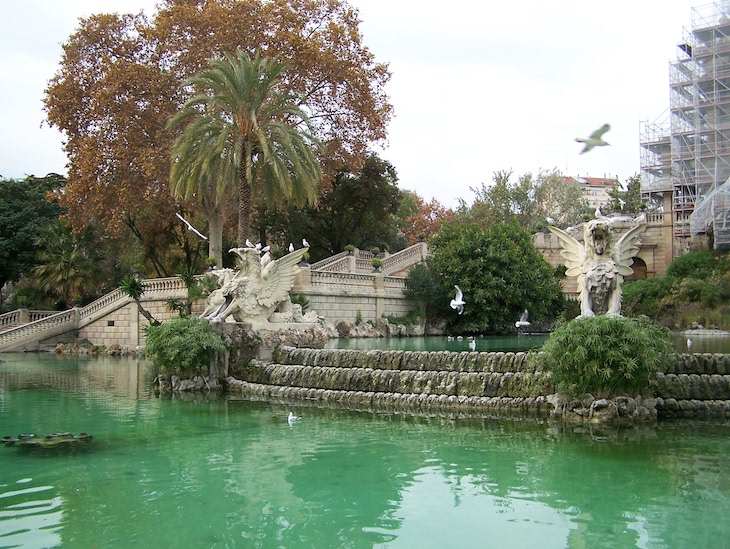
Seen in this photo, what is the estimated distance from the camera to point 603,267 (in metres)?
13.3

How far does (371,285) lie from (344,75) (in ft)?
32.9

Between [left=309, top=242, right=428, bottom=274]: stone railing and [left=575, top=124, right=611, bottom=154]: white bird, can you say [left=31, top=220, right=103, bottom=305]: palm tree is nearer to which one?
[left=309, top=242, right=428, bottom=274]: stone railing

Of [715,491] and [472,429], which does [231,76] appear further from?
[715,491]

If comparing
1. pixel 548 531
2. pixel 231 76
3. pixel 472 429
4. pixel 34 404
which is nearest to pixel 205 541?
pixel 548 531

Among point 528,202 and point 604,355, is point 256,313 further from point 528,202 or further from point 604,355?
point 528,202

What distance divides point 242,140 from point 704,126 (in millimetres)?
25350

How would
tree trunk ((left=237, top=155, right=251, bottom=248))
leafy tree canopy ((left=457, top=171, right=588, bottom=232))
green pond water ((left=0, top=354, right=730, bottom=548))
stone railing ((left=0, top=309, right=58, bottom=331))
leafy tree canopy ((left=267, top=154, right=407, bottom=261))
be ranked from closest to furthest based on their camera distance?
green pond water ((left=0, top=354, right=730, bottom=548)), tree trunk ((left=237, top=155, right=251, bottom=248)), stone railing ((left=0, top=309, right=58, bottom=331)), leafy tree canopy ((left=267, top=154, right=407, bottom=261)), leafy tree canopy ((left=457, top=171, right=588, bottom=232))

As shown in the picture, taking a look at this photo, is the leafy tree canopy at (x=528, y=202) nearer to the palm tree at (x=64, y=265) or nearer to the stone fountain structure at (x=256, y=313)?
the palm tree at (x=64, y=265)

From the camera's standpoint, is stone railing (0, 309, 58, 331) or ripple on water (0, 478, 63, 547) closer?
ripple on water (0, 478, 63, 547)

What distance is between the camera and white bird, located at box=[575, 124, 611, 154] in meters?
9.02

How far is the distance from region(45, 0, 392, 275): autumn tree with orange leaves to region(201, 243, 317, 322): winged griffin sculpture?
13.2 meters

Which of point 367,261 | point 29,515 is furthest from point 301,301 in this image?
point 29,515

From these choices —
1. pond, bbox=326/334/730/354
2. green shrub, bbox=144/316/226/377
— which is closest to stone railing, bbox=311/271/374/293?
pond, bbox=326/334/730/354

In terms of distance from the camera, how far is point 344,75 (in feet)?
108
